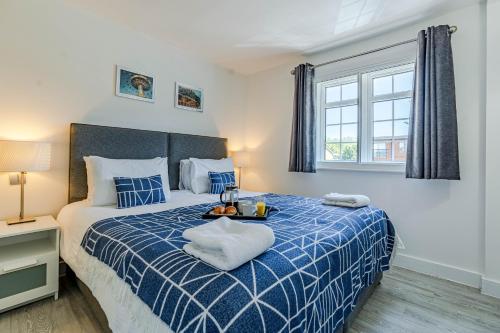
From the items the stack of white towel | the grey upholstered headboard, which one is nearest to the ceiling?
the grey upholstered headboard

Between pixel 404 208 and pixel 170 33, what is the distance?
322 centimetres

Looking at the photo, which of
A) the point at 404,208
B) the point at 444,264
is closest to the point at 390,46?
the point at 404,208

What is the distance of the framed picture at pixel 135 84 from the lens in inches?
104

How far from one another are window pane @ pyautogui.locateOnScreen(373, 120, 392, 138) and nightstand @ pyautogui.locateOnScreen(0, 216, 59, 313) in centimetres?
320

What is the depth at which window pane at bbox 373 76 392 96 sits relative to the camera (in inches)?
109

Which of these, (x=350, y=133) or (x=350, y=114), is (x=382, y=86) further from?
(x=350, y=133)

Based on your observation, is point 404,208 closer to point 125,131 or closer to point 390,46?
point 390,46

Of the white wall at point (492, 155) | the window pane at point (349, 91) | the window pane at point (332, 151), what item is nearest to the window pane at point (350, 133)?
the window pane at point (332, 151)

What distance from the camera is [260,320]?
2.49 ft

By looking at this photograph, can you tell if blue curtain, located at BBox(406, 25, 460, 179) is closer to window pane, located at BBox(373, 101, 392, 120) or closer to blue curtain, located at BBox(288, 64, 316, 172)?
window pane, located at BBox(373, 101, 392, 120)

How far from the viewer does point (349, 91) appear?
3.10 m

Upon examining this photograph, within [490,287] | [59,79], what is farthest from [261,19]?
[490,287]

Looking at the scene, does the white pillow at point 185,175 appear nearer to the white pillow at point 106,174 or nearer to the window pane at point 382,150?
the white pillow at point 106,174

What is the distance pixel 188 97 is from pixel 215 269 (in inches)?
110
